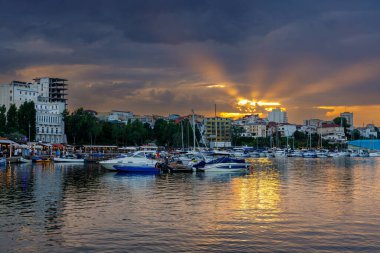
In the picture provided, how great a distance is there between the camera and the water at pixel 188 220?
22.5 m

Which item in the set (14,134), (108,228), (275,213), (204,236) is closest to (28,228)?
(108,228)

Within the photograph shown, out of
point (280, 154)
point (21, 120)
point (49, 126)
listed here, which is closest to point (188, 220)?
point (21, 120)

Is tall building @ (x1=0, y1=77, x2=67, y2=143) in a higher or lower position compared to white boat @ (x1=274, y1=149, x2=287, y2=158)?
higher

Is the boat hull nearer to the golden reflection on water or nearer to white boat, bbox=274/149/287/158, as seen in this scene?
the golden reflection on water

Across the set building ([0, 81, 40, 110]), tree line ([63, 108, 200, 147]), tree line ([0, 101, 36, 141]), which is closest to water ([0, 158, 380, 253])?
tree line ([0, 101, 36, 141])

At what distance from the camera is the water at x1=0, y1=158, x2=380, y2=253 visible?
73.9 feet

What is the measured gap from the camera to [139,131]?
18725cm

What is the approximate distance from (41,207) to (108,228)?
9437 millimetres

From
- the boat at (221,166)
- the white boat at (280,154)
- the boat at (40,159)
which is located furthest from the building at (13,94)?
the boat at (221,166)

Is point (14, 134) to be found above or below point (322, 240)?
above

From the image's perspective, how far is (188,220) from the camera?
1121 inches

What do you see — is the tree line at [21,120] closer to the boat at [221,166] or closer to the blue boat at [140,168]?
the blue boat at [140,168]

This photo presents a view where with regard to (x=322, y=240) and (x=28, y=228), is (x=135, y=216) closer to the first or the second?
(x=28, y=228)

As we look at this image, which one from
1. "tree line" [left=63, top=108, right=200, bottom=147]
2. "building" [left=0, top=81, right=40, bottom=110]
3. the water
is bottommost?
the water
